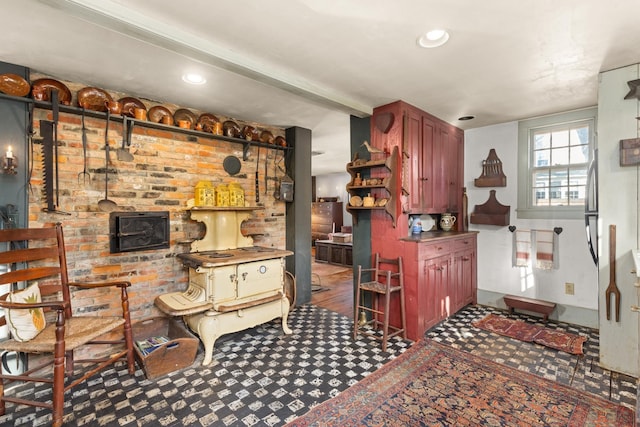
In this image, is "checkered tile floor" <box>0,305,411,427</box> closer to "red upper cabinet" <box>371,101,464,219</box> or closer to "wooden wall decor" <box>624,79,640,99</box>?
"red upper cabinet" <box>371,101,464,219</box>

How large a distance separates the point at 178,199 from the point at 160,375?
1.61m

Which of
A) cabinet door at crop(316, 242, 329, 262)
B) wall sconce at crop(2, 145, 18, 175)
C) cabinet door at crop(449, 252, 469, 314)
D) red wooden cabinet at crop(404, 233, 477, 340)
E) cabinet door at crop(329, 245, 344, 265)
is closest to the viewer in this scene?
wall sconce at crop(2, 145, 18, 175)

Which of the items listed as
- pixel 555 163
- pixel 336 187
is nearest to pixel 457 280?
pixel 555 163

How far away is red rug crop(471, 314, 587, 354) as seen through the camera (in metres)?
2.79

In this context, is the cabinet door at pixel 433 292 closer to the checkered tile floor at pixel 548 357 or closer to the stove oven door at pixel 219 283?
the checkered tile floor at pixel 548 357

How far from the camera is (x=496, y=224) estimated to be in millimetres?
3826

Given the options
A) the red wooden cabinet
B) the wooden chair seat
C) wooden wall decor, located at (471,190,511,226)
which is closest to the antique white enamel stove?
the wooden chair seat

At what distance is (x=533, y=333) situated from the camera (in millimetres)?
3070

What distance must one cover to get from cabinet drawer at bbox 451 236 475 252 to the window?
0.65 metres

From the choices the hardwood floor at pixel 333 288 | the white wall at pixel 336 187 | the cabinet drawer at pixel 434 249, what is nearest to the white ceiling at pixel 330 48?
the cabinet drawer at pixel 434 249

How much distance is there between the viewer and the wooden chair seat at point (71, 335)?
1797 millimetres

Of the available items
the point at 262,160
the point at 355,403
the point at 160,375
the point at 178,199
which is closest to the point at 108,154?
the point at 178,199

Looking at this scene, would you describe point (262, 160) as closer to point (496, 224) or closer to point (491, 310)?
point (496, 224)

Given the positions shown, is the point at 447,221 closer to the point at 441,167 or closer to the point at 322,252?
the point at 441,167
